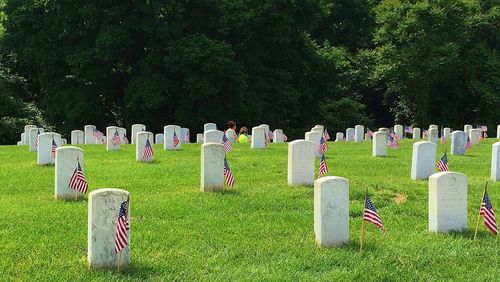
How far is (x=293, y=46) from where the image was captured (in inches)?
1347

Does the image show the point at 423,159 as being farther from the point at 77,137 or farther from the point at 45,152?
the point at 77,137

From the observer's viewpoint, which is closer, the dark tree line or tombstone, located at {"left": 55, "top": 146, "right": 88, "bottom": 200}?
tombstone, located at {"left": 55, "top": 146, "right": 88, "bottom": 200}

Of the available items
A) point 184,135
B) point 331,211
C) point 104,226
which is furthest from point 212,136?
point 104,226

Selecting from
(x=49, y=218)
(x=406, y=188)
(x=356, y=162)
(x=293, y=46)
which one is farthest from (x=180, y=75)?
(x=49, y=218)

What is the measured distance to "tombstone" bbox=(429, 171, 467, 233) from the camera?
7.71 meters

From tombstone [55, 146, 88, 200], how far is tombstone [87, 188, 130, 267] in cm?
361

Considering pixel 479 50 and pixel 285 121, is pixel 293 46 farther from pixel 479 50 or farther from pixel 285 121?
pixel 479 50

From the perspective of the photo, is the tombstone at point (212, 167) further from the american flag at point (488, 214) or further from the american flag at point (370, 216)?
the american flag at point (488, 214)

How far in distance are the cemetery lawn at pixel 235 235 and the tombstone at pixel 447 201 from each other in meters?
0.18

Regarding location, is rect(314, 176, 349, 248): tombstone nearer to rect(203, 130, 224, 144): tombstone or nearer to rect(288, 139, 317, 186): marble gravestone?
rect(288, 139, 317, 186): marble gravestone

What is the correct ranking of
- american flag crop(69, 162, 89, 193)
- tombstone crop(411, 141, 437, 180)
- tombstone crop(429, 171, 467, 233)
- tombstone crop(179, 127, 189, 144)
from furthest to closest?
tombstone crop(179, 127, 189, 144)
tombstone crop(411, 141, 437, 180)
american flag crop(69, 162, 89, 193)
tombstone crop(429, 171, 467, 233)

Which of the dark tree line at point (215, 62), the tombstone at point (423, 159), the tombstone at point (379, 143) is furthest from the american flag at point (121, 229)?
the dark tree line at point (215, 62)

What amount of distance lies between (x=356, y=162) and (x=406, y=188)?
14.4 feet

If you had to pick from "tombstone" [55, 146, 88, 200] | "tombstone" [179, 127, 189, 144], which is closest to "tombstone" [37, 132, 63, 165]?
"tombstone" [55, 146, 88, 200]
